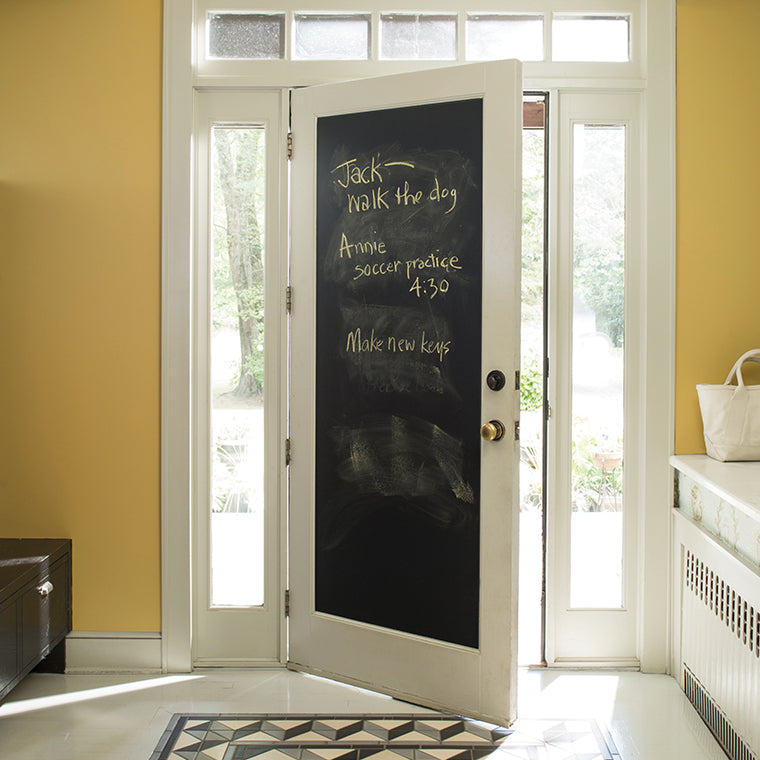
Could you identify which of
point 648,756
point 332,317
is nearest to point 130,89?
point 332,317

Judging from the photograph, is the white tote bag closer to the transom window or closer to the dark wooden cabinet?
the transom window

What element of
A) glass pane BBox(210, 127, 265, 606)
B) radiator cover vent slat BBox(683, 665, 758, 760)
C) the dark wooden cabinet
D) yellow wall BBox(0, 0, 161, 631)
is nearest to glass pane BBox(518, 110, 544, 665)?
radiator cover vent slat BBox(683, 665, 758, 760)

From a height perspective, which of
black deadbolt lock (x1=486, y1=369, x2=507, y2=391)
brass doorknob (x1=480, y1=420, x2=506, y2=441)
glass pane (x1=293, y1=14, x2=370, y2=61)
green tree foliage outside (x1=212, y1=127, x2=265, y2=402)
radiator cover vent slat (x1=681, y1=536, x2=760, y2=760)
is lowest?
radiator cover vent slat (x1=681, y1=536, x2=760, y2=760)

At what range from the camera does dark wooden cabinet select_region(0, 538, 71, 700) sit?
225cm

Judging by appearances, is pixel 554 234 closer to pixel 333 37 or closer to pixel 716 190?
pixel 716 190

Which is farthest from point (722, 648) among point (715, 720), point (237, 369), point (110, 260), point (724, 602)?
point (110, 260)

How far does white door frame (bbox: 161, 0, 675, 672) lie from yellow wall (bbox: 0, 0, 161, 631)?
0.06 m

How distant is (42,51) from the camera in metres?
2.65

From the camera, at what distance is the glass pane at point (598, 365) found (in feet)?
8.77

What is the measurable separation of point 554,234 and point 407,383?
80cm

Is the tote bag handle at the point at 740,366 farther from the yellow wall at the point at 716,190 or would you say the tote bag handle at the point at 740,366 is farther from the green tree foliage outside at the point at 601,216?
the green tree foliage outside at the point at 601,216

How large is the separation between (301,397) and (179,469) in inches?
21.1

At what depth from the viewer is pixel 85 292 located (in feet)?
8.82

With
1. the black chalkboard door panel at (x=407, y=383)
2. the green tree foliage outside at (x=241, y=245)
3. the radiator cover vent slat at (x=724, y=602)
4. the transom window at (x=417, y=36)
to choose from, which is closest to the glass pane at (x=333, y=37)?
the transom window at (x=417, y=36)
